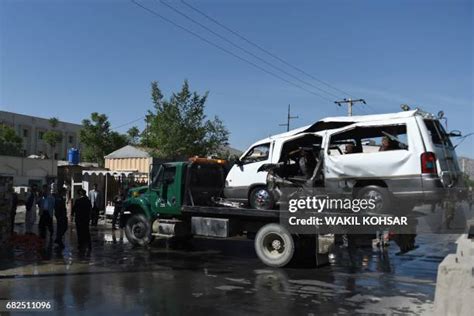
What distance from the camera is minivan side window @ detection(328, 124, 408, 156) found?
9.32 metres

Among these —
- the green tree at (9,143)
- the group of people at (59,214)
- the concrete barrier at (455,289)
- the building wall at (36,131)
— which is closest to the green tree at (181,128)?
the group of people at (59,214)

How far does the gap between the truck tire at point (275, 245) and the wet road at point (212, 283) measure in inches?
11.6

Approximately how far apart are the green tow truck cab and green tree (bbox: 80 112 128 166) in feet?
124

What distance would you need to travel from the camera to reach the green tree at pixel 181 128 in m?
27.7

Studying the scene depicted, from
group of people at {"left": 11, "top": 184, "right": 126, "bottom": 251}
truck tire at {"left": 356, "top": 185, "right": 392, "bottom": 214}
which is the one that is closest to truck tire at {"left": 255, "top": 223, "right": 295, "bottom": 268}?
Result: truck tire at {"left": 356, "top": 185, "right": 392, "bottom": 214}

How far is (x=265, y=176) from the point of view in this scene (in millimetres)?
10836

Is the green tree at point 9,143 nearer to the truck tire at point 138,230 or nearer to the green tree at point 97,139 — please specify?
the green tree at point 97,139

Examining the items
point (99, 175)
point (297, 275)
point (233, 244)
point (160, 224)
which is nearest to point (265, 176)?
point (297, 275)

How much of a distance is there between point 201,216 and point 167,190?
1.46 metres

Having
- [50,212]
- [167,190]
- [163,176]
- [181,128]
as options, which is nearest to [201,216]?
[167,190]

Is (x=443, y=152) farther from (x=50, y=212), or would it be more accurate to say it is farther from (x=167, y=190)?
(x=50, y=212)

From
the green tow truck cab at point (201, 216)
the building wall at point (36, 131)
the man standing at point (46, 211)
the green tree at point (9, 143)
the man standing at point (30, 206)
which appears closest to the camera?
the green tow truck cab at point (201, 216)

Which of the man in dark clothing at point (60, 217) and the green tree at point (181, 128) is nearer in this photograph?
the man in dark clothing at point (60, 217)

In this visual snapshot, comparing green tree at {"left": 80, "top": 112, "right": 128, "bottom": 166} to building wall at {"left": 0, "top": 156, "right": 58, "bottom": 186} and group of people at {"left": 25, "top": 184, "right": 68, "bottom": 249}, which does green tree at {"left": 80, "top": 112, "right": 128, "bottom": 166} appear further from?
group of people at {"left": 25, "top": 184, "right": 68, "bottom": 249}
